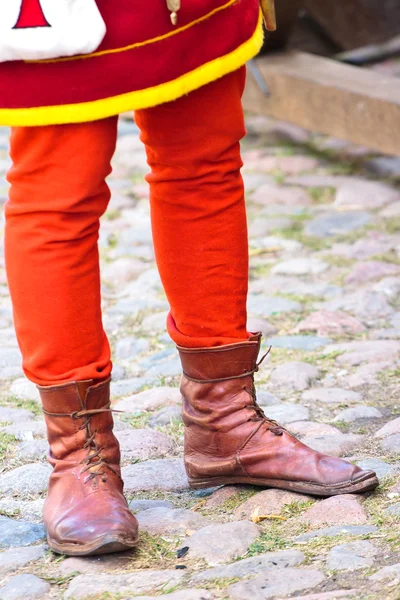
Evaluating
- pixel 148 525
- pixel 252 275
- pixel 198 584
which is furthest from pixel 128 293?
pixel 198 584

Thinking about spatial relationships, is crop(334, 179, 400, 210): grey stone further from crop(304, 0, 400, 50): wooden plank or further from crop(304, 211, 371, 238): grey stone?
crop(304, 0, 400, 50): wooden plank

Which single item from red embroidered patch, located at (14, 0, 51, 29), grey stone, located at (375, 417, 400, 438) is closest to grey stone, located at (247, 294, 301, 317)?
grey stone, located at (375, 417, 400, 438)

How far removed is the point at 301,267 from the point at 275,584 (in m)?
1.80

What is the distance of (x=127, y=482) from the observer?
1.84 metres

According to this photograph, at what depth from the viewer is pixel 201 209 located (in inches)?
66.1

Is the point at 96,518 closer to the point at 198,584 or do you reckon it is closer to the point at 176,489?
the point at 198,584

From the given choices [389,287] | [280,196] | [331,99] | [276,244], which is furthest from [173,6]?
[331,99]

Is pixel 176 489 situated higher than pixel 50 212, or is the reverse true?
pixel 50 212

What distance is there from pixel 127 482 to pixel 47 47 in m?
0.83

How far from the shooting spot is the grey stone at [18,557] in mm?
1514

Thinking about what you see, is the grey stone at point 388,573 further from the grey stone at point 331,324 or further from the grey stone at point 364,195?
the grey stone at point 364,195

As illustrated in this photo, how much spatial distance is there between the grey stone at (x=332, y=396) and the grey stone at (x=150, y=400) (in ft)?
0.94

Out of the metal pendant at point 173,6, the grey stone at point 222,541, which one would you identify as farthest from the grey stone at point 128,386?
the metal pendant at point 173,6

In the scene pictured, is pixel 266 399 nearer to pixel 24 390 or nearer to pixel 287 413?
pixel 287 413
